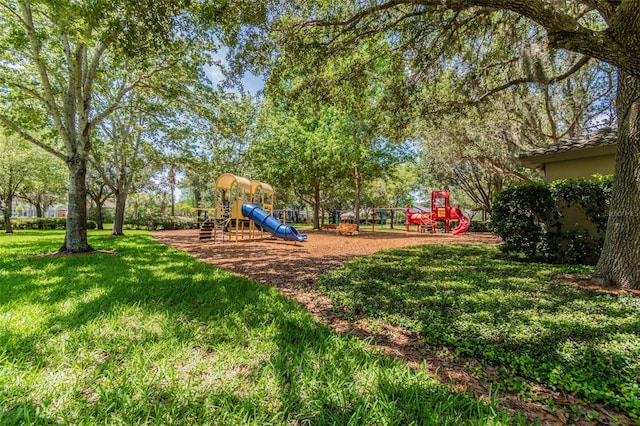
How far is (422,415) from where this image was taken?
1.78 metres

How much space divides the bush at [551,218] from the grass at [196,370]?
678cm

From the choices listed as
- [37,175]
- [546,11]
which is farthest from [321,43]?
[37,175]

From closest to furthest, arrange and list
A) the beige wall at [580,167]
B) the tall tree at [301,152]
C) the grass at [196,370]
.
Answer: the grass at [196,370]
the beige wall at [580,167]
the tall tree at [301,152]

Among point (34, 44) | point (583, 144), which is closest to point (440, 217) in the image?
point (583, 144)

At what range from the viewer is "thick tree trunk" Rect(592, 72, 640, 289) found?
4477 mm

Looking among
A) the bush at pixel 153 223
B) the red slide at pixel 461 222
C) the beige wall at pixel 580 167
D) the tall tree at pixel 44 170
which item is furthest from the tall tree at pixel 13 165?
the red slide at pixel 461 222

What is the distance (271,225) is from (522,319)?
429 inches

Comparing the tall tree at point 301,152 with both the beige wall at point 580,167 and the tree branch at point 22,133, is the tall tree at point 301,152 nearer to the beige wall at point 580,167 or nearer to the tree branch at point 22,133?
the beige wall at point 580,167

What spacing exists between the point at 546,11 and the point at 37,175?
90.2 ft

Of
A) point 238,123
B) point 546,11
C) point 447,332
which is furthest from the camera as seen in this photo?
point 238,123

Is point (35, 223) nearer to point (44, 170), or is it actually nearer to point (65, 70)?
point (44, 170)

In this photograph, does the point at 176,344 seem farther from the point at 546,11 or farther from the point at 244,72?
the point at 244,72

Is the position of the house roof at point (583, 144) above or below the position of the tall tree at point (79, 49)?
below

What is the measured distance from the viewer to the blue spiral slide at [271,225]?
12.6 meters
